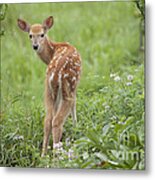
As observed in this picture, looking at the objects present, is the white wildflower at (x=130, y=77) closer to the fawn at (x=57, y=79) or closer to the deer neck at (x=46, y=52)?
the fawn at (x=57, y=79)

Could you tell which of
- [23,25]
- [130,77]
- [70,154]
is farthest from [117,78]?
[23,25]

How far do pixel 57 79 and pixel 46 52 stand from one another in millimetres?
140

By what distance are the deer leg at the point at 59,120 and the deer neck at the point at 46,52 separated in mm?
211

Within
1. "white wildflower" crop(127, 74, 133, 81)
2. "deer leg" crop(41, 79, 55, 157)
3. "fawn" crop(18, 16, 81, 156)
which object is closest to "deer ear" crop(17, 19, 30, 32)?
"fawn" crop(18, 16, 81, 156)

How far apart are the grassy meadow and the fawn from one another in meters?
0.03

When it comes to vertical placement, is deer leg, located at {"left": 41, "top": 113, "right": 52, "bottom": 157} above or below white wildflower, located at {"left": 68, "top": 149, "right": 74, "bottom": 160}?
above

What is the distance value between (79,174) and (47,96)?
15.1 inches

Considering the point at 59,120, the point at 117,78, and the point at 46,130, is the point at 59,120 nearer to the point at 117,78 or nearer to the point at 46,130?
the point at 46,130

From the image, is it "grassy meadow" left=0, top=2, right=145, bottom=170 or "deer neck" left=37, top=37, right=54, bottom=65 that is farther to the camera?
"deer neck" left=37, top=37, right=54, bottom=65

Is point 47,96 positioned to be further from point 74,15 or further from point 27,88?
point 74,15

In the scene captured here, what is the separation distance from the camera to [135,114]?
2.59m

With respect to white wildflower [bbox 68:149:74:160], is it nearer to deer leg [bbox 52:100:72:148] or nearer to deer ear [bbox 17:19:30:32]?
deer leg [bbox 52:100:72:148]

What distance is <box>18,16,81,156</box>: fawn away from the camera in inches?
105

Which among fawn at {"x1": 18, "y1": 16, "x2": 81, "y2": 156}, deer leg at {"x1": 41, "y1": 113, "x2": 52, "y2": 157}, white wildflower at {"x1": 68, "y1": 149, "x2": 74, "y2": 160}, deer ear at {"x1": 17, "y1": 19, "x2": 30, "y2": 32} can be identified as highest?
deer ear at {"x1": 17, "y1": 19, "x2": 30, "y2": 32}
